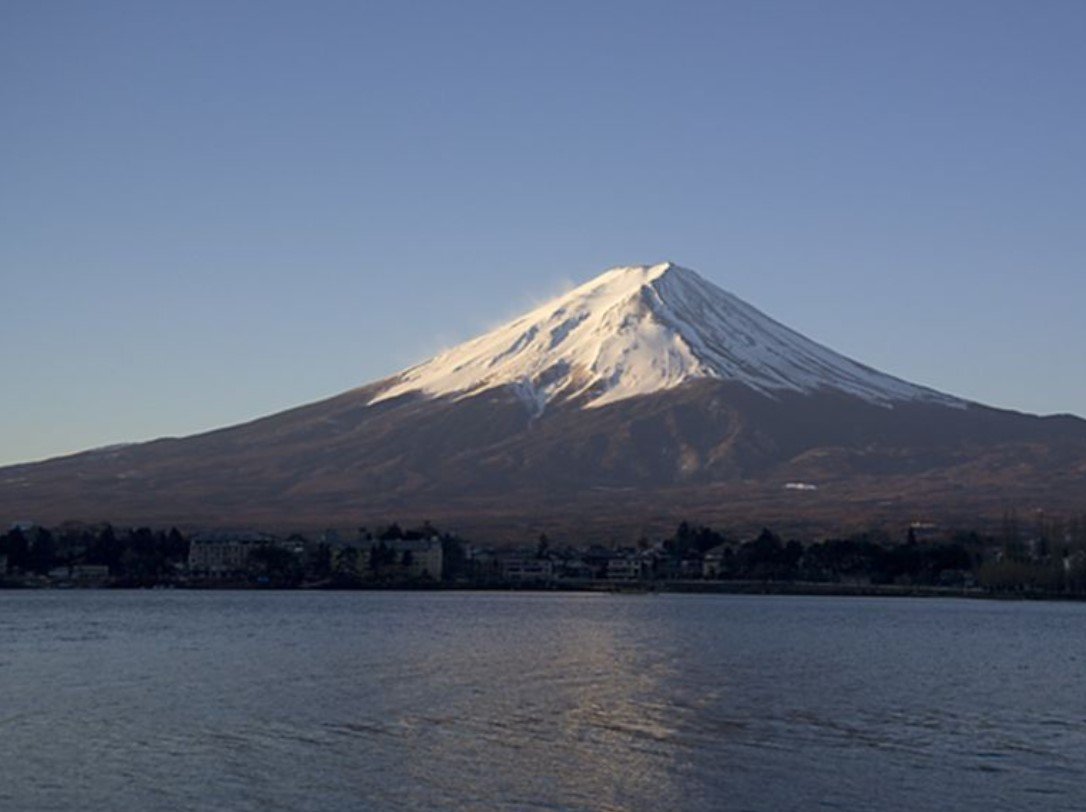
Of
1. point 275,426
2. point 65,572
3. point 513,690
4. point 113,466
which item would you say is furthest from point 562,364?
point 513,690

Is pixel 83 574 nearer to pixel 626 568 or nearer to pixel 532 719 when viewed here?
pixel 626 568

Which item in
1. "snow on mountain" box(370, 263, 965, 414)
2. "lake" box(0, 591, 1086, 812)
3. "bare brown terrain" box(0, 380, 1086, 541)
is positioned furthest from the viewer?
"snow on mountain" box(370, 263, 965, 414)

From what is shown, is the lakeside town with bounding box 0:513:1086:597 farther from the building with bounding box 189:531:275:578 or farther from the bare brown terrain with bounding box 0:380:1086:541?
the bare brown terrain with bounding box 0:380:1086:541

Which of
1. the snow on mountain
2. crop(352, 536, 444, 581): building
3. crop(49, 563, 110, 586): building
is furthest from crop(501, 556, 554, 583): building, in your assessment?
the snow on mountain

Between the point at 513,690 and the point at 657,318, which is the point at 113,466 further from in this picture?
the point at 513,690

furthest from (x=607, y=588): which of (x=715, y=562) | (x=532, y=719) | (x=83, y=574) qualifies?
(x=532, y=719)

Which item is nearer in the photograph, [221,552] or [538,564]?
[221,552]

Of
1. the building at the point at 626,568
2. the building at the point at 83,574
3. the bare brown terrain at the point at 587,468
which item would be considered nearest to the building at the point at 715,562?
the building at the point at 626,568
